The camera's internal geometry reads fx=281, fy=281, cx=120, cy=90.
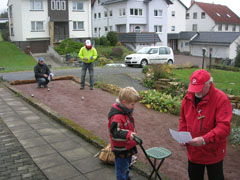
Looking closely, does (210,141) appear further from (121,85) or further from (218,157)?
(121,85)

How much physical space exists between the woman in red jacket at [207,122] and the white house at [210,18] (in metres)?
54.4

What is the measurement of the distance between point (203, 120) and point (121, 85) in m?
9.66

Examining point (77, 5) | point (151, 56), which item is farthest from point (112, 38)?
point (151, 56)

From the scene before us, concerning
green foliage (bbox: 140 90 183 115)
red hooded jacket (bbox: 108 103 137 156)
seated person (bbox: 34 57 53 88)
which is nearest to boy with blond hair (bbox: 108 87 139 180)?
red hooded jacket (bbox: 108 103 137 156)

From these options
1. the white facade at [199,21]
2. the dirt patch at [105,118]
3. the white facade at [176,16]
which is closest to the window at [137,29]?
the white facade at [176,16]

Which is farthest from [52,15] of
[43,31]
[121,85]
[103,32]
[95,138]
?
[95,138]

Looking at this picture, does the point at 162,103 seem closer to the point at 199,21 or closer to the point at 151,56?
the point at 151,56

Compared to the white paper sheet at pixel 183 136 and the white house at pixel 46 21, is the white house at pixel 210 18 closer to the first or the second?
the white house at pixel 46 21

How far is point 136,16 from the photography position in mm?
45656

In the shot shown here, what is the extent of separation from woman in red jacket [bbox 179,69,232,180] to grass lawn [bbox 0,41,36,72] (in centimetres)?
2447

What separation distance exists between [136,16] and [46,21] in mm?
15720

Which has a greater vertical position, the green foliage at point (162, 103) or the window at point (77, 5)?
the window at point (77, 5)

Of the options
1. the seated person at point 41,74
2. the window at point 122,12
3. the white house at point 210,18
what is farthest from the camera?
the white house at point 210,18

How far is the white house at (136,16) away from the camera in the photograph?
4522cm
